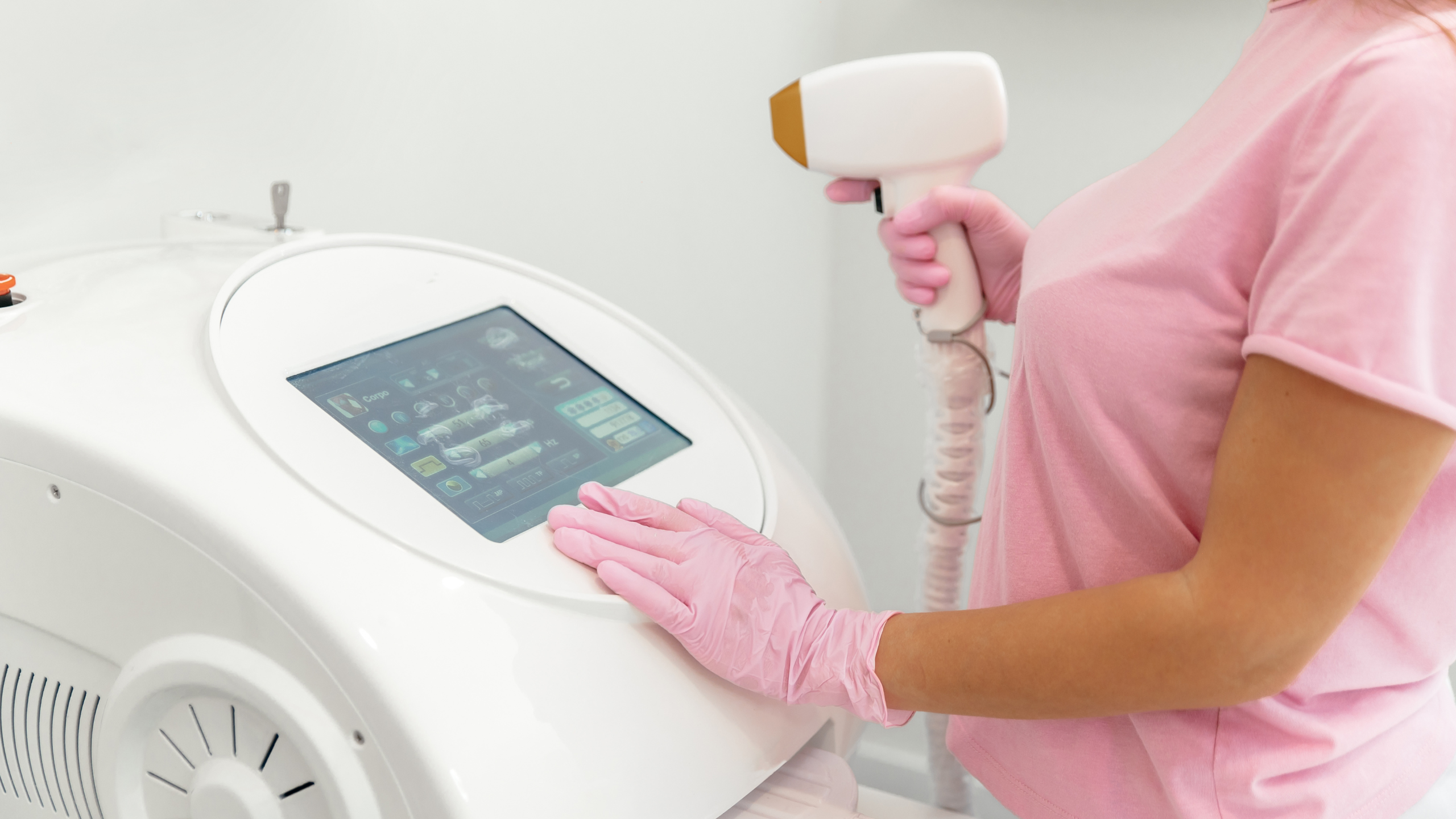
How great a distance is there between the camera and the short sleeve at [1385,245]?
489 mm

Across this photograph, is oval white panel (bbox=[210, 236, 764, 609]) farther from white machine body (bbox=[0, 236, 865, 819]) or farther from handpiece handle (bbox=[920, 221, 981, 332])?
handpiece handle (bbox=[920, 221, 981, 332])

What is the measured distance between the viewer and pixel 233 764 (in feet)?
1.97

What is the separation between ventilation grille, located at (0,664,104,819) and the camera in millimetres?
671

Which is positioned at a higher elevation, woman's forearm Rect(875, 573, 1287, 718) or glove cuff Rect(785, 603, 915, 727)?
woman's forearm Rect(875, 573, 1287, 718)

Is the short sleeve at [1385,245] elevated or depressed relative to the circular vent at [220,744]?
elevated

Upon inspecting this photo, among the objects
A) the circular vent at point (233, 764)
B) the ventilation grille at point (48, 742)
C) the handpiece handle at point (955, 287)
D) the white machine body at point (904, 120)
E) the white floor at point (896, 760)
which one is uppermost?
the white machine body at point (904, 120)

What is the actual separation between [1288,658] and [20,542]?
0.74 metres

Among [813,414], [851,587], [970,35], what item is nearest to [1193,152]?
[851,587]

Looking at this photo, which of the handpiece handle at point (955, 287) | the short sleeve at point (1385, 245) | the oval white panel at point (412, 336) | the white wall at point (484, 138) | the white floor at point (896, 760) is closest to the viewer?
the short sleeve at point (1385, 245)

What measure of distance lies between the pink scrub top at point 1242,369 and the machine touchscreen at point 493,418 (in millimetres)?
308

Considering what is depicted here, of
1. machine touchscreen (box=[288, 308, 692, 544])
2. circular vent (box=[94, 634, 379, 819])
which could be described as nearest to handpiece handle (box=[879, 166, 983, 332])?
machine touchscreen (box=[288, 308, 692, 544])

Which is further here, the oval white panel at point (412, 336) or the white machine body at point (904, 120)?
the white machine body at point (904, 120)

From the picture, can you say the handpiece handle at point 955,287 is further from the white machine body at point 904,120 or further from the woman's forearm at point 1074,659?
the woman's forearm at point 1074,659

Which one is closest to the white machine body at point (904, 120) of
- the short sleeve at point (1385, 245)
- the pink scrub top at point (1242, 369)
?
the pink scrub top at point (1242, 369)
